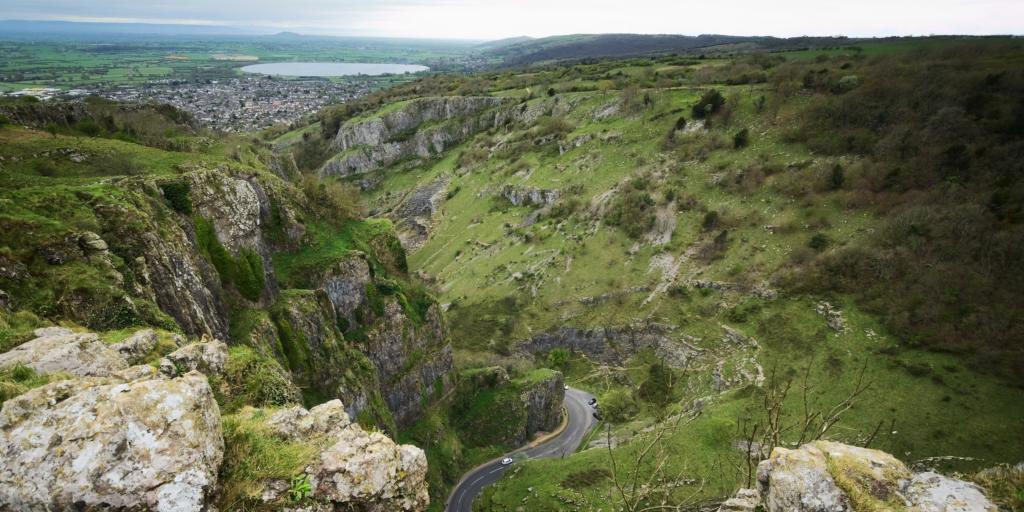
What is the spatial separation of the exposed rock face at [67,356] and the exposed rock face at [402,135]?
433ft

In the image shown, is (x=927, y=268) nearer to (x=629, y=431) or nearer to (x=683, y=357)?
(x=683, y=357)

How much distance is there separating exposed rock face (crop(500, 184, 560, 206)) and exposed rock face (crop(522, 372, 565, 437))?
44.5 metres

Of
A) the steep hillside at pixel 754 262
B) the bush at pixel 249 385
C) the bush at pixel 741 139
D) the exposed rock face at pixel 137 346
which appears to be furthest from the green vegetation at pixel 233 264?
the bush at pixel 741 139

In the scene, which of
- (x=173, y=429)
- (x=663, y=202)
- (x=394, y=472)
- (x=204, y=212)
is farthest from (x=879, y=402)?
(x=204, y=212)

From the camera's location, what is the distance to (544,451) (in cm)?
5644

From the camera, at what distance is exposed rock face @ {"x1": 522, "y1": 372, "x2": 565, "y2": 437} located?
184ft

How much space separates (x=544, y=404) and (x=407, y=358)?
19.8 m

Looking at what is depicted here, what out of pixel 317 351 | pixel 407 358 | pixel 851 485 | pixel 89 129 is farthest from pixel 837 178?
pixel 89 129

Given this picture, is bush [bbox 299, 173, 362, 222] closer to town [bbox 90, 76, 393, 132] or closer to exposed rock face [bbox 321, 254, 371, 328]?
exposed rock face [bbox 321, 254, 371, 328]

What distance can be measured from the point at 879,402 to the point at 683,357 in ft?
66.3

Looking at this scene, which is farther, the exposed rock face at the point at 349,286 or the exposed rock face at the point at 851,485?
the exposed rock face at the point at 349,286

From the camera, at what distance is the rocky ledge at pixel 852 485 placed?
9.64 m

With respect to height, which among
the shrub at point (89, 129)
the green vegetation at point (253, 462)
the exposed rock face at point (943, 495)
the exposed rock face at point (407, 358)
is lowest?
the exposed rock face at point (407, 358)

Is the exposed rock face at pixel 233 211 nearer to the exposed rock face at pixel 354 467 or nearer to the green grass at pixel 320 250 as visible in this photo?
the green grass at pixel 320 250
